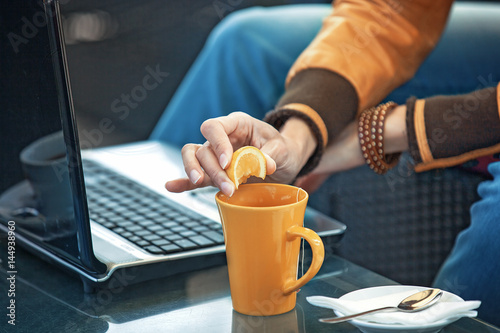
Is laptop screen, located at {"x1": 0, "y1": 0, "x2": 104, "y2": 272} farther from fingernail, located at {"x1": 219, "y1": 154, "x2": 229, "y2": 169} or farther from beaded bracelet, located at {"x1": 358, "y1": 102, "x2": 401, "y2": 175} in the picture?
beaded bracelet, located at {"x1": 358, "y1": 102, "x2": 401, "y2": 175}

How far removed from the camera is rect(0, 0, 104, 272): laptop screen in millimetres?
454

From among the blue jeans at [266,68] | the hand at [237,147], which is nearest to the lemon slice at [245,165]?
the hand at [237,147]

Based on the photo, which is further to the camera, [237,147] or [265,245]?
[237,147]

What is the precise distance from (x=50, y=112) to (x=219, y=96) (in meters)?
0.52

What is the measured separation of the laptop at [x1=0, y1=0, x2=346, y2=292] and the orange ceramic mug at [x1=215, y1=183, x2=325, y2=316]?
0.09 metres

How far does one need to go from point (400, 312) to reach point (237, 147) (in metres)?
0.22

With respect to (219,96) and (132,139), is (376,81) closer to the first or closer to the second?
(219,96)

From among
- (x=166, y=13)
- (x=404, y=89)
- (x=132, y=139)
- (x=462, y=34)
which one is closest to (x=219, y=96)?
(x=404, y=89)

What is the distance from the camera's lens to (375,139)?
0.69 metres

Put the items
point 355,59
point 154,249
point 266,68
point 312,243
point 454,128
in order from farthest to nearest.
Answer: point 266,68, point 355,59, point 454,128, point 154,249, point 312,243

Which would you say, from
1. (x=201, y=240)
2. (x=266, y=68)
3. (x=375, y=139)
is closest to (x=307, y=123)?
(x=375, y=139)

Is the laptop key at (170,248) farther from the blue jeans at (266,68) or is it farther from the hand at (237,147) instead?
the blue jeans at (266,68)

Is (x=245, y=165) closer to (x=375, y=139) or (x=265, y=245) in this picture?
(x=265, y=245)

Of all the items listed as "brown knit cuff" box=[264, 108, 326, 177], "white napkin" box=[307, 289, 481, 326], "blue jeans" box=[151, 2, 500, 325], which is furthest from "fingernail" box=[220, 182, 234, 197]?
"blue jeans" box=[151, 2, 500, 325]
